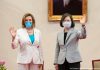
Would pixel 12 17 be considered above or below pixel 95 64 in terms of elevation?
above

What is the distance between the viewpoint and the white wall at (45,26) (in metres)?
5.07

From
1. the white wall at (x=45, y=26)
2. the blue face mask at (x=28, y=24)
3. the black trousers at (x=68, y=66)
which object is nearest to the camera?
the black trousers at (x=68, y=66)

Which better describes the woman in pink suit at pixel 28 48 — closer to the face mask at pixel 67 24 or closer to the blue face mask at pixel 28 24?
the blue face mask at pixel 28 24

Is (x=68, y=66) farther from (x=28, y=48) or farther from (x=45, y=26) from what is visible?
(x=45, y=26)

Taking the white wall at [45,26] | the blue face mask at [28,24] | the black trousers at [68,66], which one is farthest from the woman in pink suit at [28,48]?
the white wall at [45,26]

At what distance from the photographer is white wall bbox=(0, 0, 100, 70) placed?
507 cm

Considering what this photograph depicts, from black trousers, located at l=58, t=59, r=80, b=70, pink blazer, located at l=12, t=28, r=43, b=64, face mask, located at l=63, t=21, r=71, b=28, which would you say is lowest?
black trousers, located at l=58, t=59, r=80, b=70

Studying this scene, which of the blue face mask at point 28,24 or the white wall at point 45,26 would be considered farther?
the white wall at point 45,26

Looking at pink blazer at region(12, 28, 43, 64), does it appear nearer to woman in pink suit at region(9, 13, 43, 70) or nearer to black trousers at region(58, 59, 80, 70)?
woman in pink suit at region(9, 13, 43, 70)

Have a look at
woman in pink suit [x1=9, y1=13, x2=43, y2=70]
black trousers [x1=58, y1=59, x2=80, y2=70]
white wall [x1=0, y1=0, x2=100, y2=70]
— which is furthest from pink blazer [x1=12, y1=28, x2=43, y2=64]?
white wall [x1=0, y1=0, x2=100, y2=70]

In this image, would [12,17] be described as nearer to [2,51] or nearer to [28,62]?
[2,51]

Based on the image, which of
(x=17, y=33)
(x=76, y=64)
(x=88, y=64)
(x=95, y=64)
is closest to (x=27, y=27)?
(x=17, y=33)

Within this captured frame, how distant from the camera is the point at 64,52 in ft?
12.2

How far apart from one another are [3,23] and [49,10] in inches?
34.8
